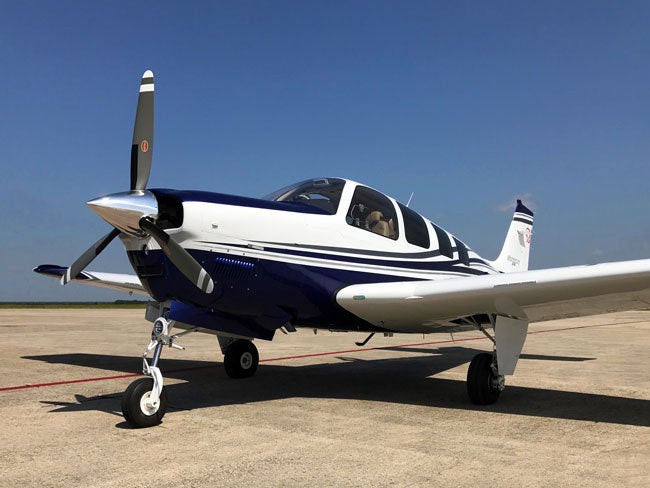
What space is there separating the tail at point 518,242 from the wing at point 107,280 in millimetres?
7161

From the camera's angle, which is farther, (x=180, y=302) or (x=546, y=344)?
(x=546, y=344)

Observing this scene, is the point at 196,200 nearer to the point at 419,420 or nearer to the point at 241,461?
the point at 241,461

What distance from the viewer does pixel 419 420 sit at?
5.83m

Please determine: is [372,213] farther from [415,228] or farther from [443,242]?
[443,242]

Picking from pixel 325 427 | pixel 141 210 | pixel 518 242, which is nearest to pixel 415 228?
pixel 325 427

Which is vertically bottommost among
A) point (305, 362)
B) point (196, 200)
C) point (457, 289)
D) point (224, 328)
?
point (305, 362)

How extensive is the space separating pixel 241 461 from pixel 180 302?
2470mm

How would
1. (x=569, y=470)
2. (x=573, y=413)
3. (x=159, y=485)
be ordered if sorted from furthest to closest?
1. (x=573, y=413)
2. (x=569, y=470)
3. (x=159, y=485)

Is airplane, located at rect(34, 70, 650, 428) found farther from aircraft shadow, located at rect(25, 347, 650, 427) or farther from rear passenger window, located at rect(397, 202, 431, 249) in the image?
aircraft shadow, located at rect(25, 347, 650, 427)

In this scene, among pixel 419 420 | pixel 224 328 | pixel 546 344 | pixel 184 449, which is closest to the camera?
pixel 184 449

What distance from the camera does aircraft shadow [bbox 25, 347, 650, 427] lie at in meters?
6.44

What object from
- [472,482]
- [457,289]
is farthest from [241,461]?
[457,289]

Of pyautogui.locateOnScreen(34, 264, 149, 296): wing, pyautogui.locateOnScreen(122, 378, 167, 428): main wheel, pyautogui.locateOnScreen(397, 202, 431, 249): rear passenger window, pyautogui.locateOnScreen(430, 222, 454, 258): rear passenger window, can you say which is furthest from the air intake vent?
pyautogui.locateOnScreen(34, 264, 149, 296): wing

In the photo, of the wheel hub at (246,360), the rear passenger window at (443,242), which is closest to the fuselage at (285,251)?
the rear passenger window at (443,242)
